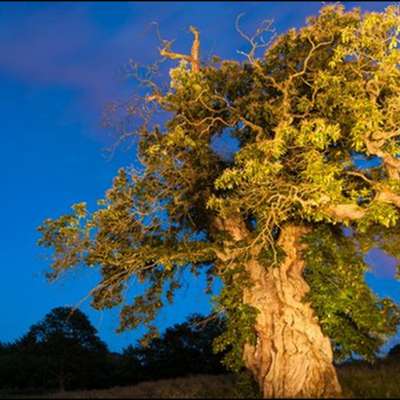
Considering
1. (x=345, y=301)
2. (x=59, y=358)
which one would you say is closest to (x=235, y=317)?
(x=345, y=301)

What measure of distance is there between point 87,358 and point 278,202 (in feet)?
107

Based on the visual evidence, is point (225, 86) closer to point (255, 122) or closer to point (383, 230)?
point (255, 122)

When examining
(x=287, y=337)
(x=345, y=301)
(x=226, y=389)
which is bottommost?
(x=226, y=389)

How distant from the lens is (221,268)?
2011 centimetres

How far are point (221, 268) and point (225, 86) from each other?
646 cm

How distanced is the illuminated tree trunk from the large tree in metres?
0.04

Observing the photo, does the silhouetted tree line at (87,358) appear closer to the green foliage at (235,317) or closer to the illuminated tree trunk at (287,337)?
the green foliage at (235,317)

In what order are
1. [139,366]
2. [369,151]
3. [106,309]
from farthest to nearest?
[139,366] → [106,309] → [369,151]

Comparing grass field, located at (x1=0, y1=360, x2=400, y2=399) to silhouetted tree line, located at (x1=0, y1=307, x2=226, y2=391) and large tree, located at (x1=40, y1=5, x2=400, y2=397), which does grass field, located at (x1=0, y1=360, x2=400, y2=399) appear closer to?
large tree, located at (x1=40, y1=5, x2=400, y2=397)

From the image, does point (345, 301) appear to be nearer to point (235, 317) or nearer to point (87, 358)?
point (235, 317)

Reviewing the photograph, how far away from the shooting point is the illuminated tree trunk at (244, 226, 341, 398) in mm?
17500

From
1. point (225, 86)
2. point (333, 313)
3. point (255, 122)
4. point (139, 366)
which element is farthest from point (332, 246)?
point (139, 366)

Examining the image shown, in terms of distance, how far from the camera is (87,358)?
45.4 metres

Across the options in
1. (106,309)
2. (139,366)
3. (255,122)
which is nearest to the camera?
(255,122)
